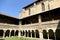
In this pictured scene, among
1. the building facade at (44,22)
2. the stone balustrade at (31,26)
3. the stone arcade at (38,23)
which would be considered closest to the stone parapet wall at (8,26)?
the stone arcade at (38,23)

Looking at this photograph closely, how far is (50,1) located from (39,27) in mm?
8066

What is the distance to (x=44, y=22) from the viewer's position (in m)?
22.1

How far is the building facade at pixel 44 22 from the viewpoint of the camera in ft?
66.6

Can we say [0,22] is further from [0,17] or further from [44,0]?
[44,0]

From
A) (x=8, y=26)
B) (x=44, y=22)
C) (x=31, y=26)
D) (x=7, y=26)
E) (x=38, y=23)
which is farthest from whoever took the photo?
(x=8, y=26)

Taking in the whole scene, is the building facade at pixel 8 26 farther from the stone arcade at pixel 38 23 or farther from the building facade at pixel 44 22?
the building facade at pixel 44 22

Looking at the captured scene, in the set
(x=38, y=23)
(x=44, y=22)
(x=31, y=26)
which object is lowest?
(x=31, y=26)

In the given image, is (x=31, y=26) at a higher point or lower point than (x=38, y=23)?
lower

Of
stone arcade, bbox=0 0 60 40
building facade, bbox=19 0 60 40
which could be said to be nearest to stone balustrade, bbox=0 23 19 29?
stone arcade, bbox=0 0 60 40

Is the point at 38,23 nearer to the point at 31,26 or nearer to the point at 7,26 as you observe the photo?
the point at 31,26

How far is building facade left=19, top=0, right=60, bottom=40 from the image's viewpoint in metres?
20.3

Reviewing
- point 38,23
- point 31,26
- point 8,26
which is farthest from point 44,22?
point 8,26

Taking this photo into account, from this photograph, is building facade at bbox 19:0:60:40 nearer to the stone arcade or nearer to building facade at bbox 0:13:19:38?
the stone arcade

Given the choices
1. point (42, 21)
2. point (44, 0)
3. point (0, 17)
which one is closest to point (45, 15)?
point (42, 21)
